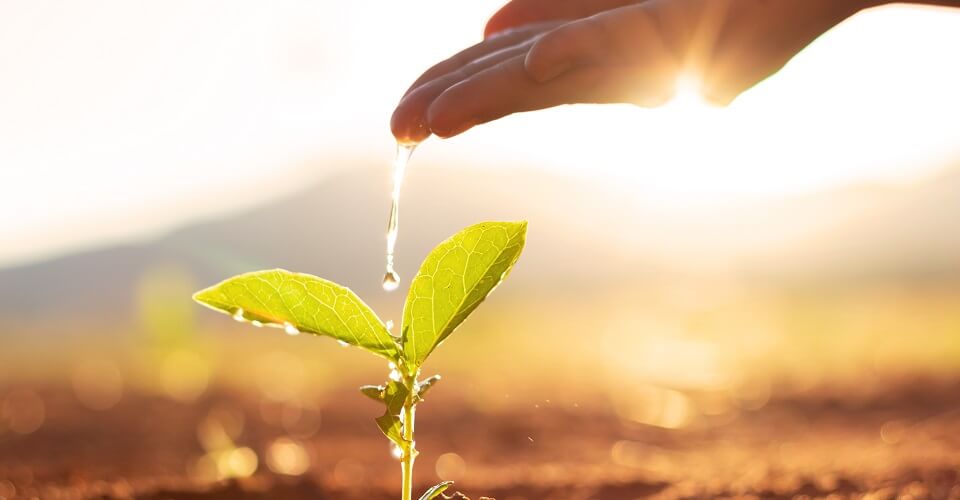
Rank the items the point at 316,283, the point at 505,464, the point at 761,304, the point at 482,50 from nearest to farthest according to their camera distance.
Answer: the point at 316,283 → the point at 482,50 → the point at 505,464 → the point at 761,304

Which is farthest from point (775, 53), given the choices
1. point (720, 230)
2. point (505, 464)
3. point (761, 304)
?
point (720, 230)

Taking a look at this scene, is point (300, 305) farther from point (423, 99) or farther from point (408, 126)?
point (423, 99)

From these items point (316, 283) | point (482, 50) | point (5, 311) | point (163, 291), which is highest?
point (5, 311)

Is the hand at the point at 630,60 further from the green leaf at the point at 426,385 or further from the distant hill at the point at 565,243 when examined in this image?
the distant hill at the point at 565,243

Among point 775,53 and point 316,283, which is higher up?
point 775,53

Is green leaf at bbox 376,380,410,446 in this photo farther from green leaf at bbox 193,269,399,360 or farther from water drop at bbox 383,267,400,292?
water drop at bbox 383,267,400,292

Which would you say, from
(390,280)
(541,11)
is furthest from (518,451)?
(390,280)

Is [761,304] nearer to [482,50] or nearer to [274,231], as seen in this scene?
[482,50]
